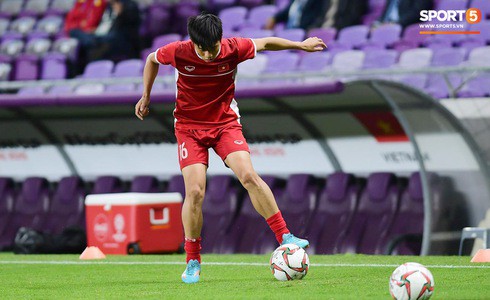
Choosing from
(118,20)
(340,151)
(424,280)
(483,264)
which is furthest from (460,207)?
(118,20)

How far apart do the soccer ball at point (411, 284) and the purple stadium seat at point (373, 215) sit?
21.7 feet

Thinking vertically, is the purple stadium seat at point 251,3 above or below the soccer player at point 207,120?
above

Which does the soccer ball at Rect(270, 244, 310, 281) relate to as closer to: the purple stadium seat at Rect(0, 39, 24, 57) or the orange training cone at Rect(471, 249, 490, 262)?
the orange training cone at Rect(471, 249, 490, 262)

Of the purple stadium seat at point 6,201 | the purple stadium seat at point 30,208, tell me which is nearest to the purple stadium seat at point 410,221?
the purple stadium seat at point 30,208

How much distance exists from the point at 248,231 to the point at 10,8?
11.2 m

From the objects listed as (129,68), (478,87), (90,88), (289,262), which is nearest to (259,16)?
(129,68)

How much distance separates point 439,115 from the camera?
1244cm

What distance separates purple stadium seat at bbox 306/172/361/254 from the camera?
1348cm

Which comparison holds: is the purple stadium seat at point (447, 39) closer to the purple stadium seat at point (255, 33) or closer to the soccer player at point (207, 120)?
the purple stadium seat at point (255, 33)

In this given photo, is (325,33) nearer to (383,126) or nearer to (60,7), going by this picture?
(383,126)

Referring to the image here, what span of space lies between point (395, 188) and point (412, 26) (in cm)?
288

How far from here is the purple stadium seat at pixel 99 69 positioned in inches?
696

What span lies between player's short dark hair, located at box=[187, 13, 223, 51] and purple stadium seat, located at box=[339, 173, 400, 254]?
5707mm

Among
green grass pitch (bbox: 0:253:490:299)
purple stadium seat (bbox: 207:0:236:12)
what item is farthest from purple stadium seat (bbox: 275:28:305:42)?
green grass pitch (bbox: 0:253:490:299)
